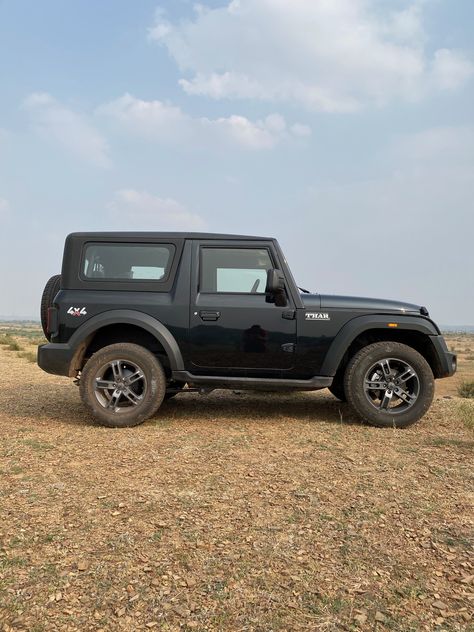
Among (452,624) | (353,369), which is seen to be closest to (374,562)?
(452,624)

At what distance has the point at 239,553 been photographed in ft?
7.72

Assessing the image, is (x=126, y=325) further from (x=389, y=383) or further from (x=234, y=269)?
(x=389, y=383)

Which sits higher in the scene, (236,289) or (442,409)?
(236,289)

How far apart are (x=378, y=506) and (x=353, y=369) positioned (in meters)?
2.17

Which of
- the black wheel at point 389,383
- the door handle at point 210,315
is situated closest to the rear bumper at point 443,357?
the black wheel at point 389,383

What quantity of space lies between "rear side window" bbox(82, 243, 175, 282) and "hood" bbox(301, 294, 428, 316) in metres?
1.66

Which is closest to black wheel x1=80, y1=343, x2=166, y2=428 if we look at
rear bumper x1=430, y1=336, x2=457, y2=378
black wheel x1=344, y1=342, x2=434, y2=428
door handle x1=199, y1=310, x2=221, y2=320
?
door handle x1=199, y1=310, x2=221, y2=320

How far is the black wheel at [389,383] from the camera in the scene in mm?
4934

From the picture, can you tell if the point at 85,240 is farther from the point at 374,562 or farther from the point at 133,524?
the point at 374,562

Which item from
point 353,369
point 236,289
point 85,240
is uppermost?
point 85,240

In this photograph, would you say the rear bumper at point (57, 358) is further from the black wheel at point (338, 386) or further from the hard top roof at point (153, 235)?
the black wheel at point (338, 386)

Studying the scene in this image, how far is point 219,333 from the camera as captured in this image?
16.3ft

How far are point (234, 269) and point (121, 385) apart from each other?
1.79m

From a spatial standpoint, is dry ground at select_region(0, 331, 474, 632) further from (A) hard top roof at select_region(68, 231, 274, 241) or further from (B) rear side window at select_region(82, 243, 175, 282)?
(A) hard top roof at select_region(68, 231, 274, 241)
